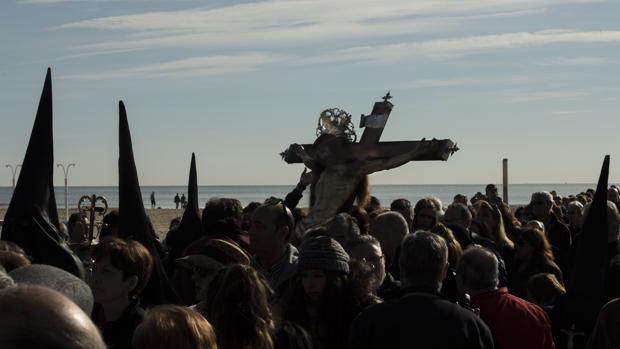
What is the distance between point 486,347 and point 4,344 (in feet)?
11.9

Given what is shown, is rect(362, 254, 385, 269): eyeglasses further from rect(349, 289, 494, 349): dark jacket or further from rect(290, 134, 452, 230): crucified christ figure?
rect(290, 134, 452, 230): crucified christ figure

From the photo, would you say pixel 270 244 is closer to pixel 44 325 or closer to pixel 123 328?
pixel 123 328

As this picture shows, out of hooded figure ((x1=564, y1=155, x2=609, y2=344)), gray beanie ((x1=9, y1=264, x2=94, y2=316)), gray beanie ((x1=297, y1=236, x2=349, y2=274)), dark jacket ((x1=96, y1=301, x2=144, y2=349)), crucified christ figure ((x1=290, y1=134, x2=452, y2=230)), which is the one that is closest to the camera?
gray beanie ((x1=9, y1=264, x2=94, y2=316))

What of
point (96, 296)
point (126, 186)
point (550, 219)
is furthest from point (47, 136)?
point (550, 219)

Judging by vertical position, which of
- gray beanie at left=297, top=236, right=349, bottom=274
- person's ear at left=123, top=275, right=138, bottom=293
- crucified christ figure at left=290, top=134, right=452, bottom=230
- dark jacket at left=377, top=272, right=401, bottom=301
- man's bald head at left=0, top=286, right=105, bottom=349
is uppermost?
crucified christ figure at left=290, top=134, right=452, bottom=230

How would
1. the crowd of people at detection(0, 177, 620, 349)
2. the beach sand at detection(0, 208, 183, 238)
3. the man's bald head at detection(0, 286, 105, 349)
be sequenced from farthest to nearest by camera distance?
the beach sand at detection(0, 208, 183, 238)
the crowd of people at detection(0, 177, 620, 349)
the man's bald head at detection(0, 286, 105, 349)

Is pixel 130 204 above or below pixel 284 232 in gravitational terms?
above

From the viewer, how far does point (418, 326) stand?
16.6 ft

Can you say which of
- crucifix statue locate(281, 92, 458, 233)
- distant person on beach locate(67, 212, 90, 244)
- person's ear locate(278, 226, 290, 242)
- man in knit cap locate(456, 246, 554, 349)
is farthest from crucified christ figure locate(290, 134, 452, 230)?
man in knit cap locate(456, 246, 554, 349)

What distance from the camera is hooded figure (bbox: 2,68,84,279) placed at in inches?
251

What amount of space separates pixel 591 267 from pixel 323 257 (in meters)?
2.03

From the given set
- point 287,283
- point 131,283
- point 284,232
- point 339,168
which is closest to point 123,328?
point 131,283

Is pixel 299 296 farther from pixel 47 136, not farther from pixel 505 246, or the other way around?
pixel 505 246

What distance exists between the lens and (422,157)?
13.1 m
